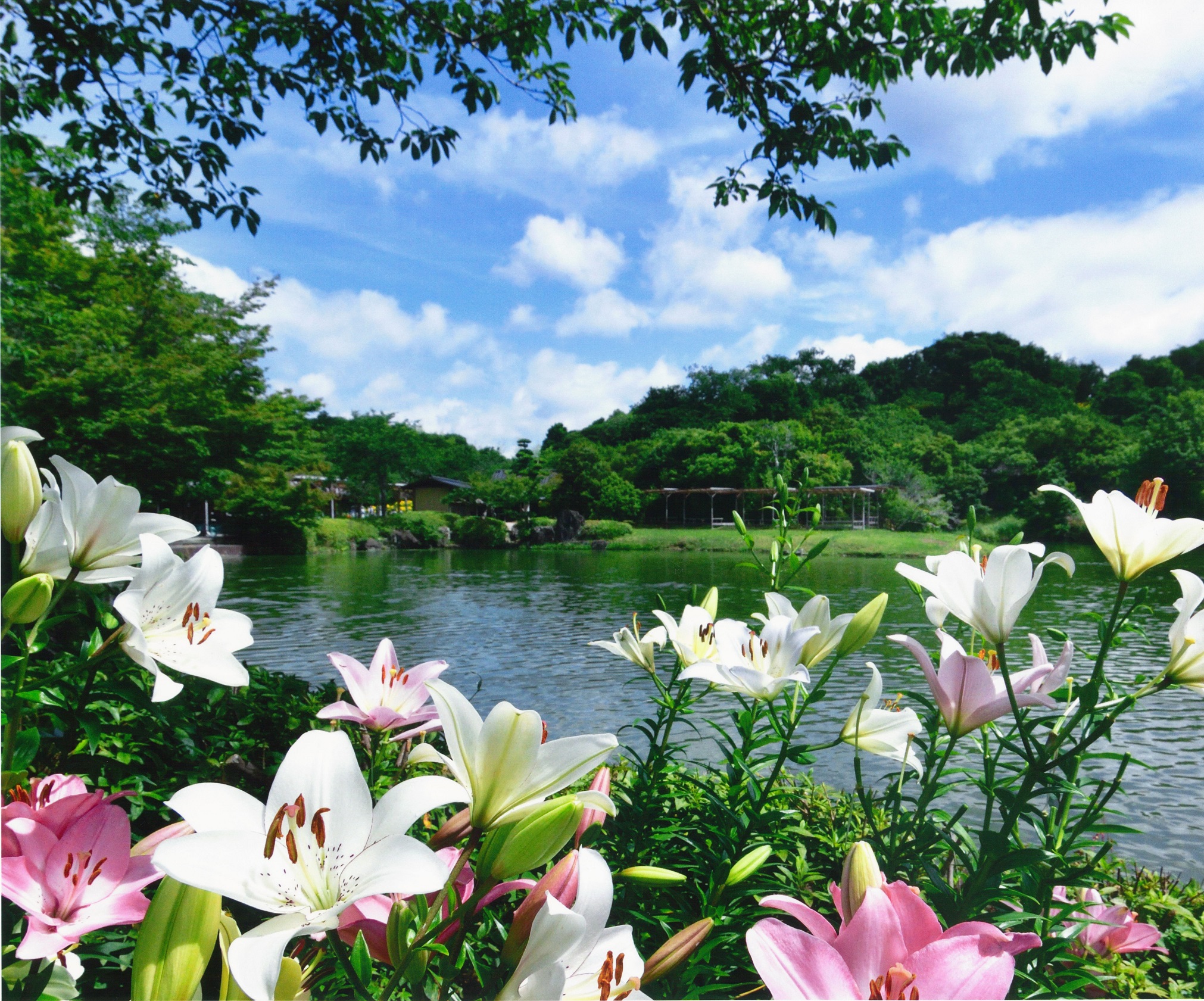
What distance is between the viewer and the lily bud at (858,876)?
0.40 m

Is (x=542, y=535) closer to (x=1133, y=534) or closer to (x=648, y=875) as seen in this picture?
(x=1133, y=534)

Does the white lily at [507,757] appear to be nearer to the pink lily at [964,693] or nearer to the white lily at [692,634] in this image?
the pink lily at [964,693]

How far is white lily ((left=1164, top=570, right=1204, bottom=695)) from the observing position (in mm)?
635

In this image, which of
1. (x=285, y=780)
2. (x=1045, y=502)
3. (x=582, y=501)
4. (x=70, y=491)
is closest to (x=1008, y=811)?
(x=285, y=780)

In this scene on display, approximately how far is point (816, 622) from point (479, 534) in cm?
2535

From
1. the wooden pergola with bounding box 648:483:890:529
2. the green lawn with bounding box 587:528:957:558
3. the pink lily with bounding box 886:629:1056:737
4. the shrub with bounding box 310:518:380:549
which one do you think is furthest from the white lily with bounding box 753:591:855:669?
the wooden pergola with bounding box 648:483:890:529

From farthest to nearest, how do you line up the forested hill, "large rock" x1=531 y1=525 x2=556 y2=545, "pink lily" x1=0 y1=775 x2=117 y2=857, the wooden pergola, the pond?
the wooden pergola
"large rock" x1=531 y1=525 x2=556 y2=545
the forested hill
the pond
"pink lily" x1=0 y1=775 x2=117 y2=857

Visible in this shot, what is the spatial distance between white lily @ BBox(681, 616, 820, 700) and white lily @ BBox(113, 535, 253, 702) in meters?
0.43

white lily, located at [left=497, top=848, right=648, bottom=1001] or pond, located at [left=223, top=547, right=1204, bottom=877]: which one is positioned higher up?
white lily, located at [left=497, top=848, right=648, bottom=1001]

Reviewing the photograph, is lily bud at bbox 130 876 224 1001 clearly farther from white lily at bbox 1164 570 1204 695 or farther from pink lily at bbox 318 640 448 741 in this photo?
white lily at bbox 1164 570 1204 695

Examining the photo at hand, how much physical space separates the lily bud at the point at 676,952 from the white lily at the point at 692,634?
0.50 meters

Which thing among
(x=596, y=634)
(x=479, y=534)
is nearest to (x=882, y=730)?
(x=596, y=634)

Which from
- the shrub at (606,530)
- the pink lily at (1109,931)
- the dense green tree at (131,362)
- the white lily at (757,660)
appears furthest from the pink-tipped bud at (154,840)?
the shrub at (606,530)

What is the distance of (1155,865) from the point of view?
8.38 ft
